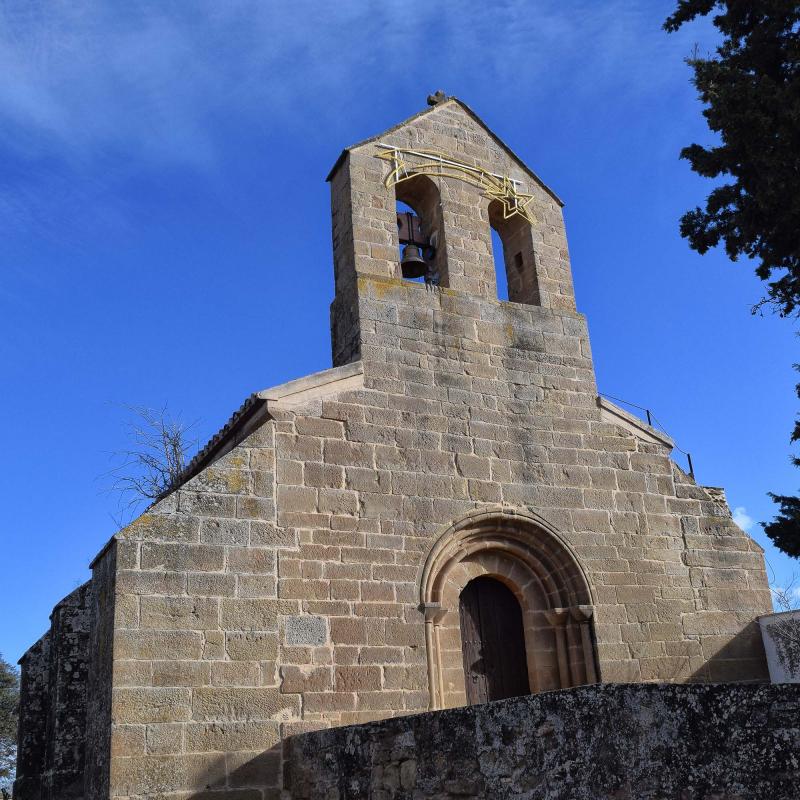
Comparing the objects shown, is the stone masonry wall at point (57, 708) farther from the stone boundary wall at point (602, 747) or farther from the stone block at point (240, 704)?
the stone boundary wall at point (602, 747)

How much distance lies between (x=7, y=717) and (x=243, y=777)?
2226cm

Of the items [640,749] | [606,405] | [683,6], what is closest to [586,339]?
[606,405]

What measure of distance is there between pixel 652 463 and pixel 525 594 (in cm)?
212

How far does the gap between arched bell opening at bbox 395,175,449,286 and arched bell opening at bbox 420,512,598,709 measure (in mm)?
2897

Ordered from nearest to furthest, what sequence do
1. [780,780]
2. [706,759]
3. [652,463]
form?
[780,780] < [706,759] < [652,463]

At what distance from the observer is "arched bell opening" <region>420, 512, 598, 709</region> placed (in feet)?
27.5

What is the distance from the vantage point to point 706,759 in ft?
10.9

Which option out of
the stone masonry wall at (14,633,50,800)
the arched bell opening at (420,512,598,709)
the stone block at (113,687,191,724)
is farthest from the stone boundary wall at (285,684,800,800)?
the stone masonry wall at (14,633,50,800)

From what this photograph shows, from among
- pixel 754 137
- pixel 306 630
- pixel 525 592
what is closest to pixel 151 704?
pixel 306 630

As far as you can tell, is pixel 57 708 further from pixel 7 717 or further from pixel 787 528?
pixel 7 717

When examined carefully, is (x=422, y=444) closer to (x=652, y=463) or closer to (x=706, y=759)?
(x=652, y=463)

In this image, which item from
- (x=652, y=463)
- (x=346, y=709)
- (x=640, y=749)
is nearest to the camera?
(x=640, y=749)

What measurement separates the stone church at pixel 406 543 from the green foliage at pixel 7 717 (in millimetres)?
19265

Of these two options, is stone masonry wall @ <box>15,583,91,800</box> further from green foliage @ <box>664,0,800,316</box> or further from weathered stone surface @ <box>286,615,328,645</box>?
green foliage @ <box>664,0,800,316</box>
